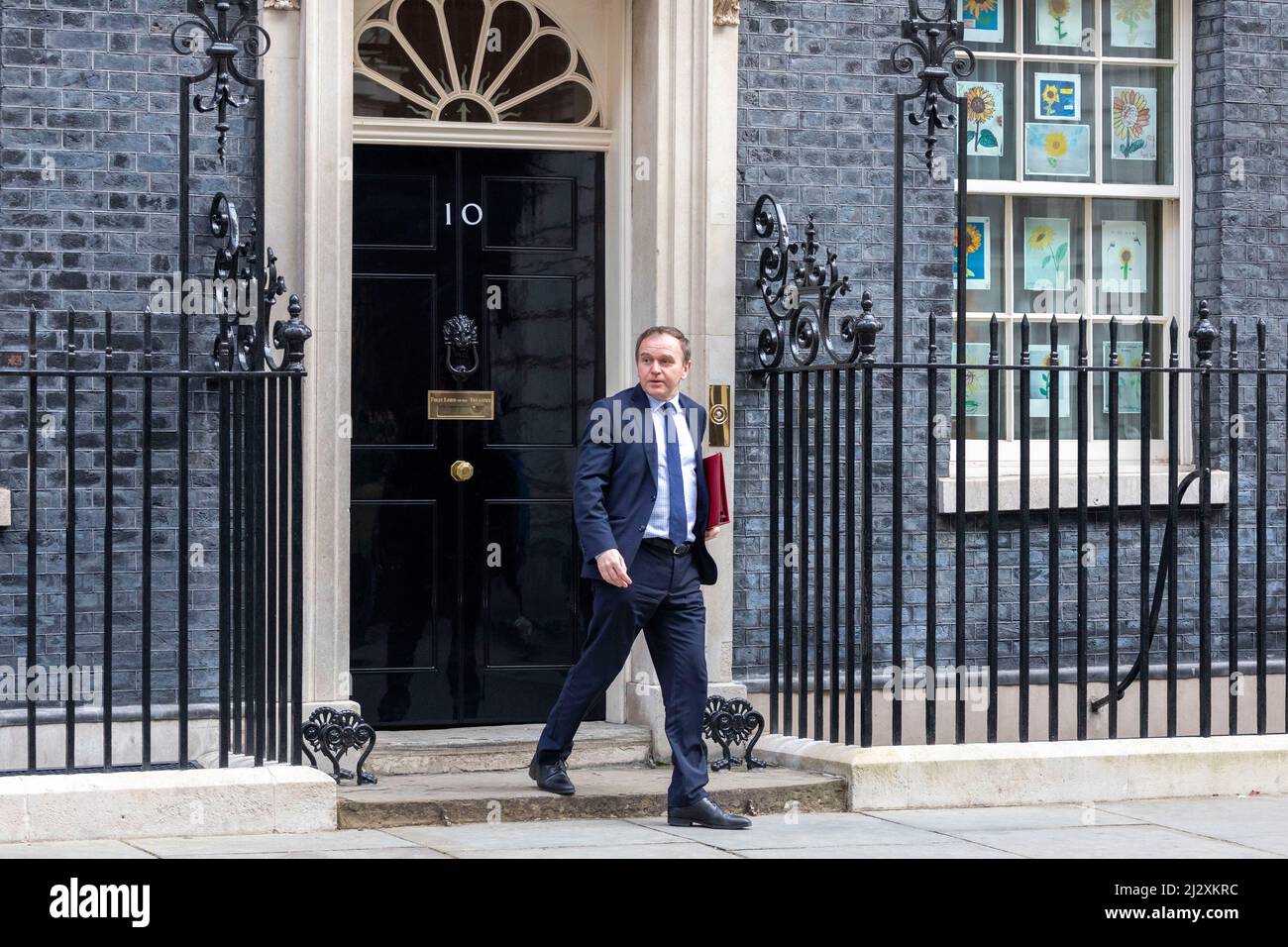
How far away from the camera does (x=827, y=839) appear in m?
6.88

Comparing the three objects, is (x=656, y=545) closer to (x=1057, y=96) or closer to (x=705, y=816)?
(x=705, y=816)

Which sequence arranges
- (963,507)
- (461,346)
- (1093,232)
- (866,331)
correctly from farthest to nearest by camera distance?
(1093,232), (461,346), (963,507), (866,331)

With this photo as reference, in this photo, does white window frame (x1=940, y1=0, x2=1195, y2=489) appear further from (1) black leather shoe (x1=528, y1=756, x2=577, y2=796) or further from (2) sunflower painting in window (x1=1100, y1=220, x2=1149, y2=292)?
(1) black leather shoe (x1=528, y1=756, x2=577, y2=796)

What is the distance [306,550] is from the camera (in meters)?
7.89

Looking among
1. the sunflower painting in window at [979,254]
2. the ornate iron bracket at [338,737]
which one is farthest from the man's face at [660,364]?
the sunflower painting in window at [979,254]

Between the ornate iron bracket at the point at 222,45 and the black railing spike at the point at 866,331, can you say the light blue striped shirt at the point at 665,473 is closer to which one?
the black railing spike at the point at 866,331

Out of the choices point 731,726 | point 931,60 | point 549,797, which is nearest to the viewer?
point 549,797

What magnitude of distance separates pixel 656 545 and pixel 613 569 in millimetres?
287

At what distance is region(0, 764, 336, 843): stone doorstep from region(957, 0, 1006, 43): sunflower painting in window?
479 cm

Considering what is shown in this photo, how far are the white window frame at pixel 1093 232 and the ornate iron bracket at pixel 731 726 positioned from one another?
1.73 meters

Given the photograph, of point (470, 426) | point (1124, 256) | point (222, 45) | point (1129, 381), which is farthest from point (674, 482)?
point (1124, 256)

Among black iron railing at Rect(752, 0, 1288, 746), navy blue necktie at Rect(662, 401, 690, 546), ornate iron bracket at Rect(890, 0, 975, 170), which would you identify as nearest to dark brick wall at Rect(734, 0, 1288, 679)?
black iron railing at Rect(752, 0, 1288, 746)

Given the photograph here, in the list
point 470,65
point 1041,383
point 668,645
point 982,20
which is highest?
point 982,20

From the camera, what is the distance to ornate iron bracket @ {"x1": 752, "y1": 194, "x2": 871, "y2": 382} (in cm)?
806
